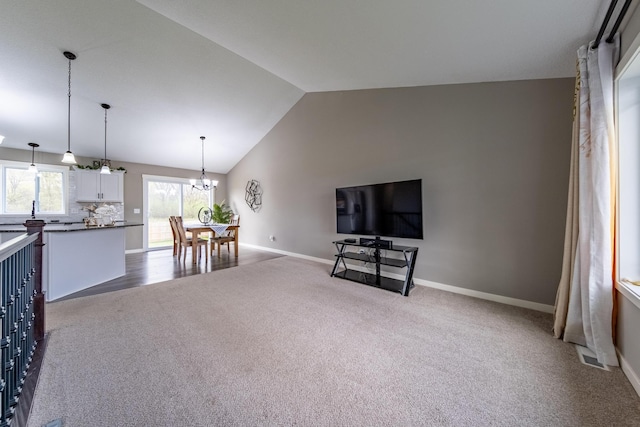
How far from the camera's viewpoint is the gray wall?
2.49 meters

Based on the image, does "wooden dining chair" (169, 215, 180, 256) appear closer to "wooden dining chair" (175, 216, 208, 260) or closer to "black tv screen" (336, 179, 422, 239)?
"wooden dining chair" (175, 216, 208, 260)

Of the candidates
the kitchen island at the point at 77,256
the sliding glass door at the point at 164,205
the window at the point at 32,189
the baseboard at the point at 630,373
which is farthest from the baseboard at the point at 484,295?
the window at the point at 32,189

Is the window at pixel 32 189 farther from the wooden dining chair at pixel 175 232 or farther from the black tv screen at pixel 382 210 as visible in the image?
the black tv screen at pixel 382 210

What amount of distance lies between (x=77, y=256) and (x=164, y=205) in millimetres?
3687

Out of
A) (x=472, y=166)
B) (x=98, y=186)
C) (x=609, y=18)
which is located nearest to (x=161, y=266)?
(x=98, y=186)

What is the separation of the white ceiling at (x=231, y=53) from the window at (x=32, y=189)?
49cm

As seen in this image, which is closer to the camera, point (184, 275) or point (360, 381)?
point (360, 381)

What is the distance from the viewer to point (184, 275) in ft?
12.7

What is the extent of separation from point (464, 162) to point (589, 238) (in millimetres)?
1473

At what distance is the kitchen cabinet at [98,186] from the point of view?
532 cm

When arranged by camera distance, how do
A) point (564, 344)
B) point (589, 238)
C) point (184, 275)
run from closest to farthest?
point (589, 238)
point (564, 344)
point (184, 275)

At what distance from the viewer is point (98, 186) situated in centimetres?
548

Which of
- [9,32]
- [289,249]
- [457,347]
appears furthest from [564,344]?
[9,32]

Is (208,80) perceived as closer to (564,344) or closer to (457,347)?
(457,347)
